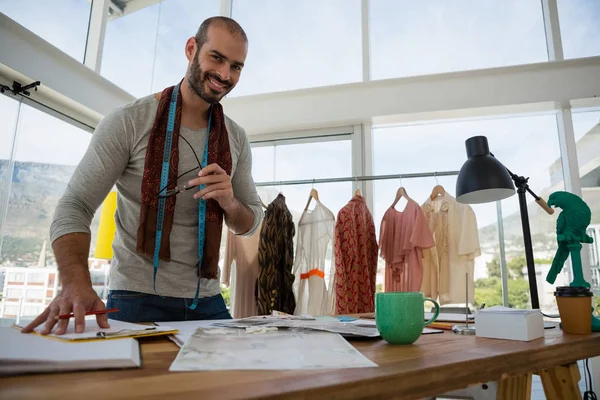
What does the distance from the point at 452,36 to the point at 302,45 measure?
1.33 m

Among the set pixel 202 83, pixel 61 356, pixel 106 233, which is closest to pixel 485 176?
pixel 202 83

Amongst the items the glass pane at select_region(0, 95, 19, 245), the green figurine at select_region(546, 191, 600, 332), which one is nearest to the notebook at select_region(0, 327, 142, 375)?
the green figurine at select_region(546, 191, 600, 332)

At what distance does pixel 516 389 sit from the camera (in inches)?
43.4

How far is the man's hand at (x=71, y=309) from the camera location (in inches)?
27.6

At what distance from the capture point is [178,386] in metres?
0.40

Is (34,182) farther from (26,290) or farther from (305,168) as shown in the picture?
(305,168)

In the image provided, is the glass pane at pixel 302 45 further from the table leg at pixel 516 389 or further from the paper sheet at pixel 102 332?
the paper sheet at pixel 102 332

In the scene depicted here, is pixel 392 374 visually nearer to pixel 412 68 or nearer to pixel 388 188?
pixel 388 188

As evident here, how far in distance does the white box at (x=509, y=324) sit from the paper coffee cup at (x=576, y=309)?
0.17 meters

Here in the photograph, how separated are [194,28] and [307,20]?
1115mm

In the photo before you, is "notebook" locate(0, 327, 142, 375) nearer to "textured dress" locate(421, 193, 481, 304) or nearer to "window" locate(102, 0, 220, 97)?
"textured dress" locate(421, 193, 481, 304)

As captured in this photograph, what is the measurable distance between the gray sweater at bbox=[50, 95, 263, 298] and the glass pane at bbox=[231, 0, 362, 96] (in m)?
2.75

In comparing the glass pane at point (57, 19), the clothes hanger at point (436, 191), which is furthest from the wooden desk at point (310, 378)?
the glass pane at point (57, 19)

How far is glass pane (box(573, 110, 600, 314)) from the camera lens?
309 cm
